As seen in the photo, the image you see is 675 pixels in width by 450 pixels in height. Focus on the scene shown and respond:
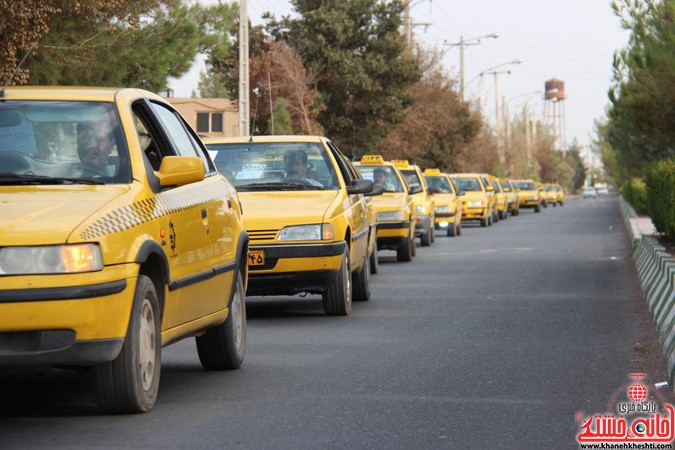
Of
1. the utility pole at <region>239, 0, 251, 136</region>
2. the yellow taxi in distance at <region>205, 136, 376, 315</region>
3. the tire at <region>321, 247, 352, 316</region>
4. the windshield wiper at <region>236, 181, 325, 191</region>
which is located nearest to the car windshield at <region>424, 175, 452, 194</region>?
the utility pole at <region>239, 0, 251, 136</region>

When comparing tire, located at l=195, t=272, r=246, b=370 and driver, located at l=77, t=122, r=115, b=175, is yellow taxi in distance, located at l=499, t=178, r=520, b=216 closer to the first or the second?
tire, located at l=195, t=272, r=246, b=370

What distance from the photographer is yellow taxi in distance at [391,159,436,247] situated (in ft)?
94.9

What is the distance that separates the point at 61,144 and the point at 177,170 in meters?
0.68

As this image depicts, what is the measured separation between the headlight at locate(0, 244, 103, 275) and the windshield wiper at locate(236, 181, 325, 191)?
7272mm

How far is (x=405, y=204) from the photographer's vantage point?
77.3 feet

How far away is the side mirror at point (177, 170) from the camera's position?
8.19m

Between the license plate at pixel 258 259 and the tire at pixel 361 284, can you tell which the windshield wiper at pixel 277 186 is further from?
the tire at pixel 361 284

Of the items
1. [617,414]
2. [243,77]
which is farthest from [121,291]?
[243,77]

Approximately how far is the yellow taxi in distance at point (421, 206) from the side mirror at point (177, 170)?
20268 mm

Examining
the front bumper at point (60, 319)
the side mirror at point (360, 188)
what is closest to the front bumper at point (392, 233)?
the side mirror at point (360, 188)

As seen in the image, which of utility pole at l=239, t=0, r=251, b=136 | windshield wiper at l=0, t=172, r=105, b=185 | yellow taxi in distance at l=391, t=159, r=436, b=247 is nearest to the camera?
windshield wiper at l=0, t=172, r=105, b=185

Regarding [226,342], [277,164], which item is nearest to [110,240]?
[226,342]

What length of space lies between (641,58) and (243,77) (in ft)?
A: 46.0

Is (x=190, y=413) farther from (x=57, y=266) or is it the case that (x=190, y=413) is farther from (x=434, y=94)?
(x=434, y=94)
